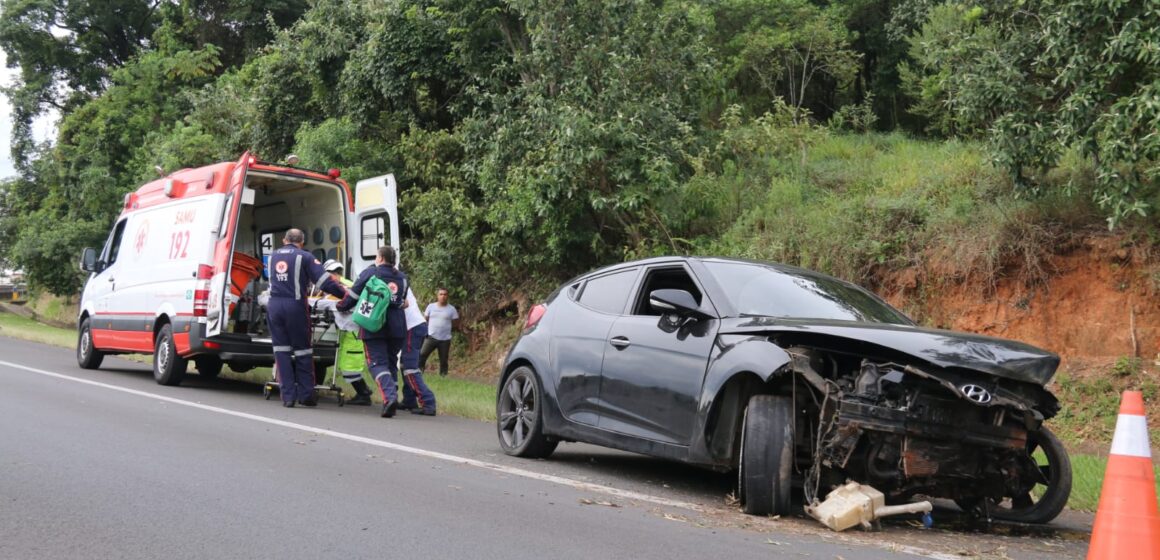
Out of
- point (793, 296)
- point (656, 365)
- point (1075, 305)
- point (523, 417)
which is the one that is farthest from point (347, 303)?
point (1075, 305)

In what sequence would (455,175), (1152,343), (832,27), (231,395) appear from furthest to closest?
(832,27) < (455,175) < (231,395) < (1152,343)

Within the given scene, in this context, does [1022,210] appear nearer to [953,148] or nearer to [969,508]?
[953,148]

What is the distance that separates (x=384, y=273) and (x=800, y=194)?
743 cm

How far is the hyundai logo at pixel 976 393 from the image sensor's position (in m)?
5.25

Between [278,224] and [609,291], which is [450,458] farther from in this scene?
[278,224]

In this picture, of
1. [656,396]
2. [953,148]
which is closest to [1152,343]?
[953,148]

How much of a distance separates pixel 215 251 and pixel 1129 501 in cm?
1030

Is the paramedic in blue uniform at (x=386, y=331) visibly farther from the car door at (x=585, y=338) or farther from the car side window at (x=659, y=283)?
the car side window at (x=659, y=283)

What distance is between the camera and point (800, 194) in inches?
622

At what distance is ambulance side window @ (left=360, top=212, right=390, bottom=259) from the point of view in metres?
13.1

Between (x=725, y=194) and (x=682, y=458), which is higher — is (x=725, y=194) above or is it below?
above

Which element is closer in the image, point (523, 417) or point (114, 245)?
point (523, 417)

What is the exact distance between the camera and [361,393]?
1209 cm

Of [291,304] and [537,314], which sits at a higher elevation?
[537,314]
